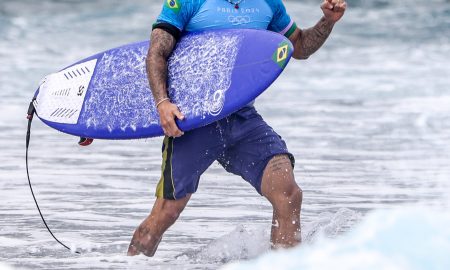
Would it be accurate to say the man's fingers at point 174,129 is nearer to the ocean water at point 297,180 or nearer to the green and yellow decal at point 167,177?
the green and yellow decal at point 167,177

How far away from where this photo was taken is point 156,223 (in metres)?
5.51

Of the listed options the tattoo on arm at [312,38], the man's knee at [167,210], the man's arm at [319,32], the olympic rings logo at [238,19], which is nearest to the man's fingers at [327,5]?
the man's arm at [319,32]

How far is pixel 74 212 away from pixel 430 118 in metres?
6.35

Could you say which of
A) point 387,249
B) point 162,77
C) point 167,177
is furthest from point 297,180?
point 387,249

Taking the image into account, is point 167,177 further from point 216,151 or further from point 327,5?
point 327,5

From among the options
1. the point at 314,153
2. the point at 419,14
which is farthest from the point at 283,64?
the point at 419,14

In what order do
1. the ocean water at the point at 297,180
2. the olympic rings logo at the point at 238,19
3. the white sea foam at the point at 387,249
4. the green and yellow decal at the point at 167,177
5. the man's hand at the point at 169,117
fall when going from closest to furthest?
the white sea foam at the point at 387,249
the man's hand at the point at 169,117
the green and yellow decal at the point at 167,177
the olympic rings logo at the point at 238,19
the ocean water at the point at 297,180

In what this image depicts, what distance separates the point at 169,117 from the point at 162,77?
0.64 feet

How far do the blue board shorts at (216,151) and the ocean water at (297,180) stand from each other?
42 centimetres

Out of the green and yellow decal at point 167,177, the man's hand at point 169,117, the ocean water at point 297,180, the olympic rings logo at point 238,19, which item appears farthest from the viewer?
the ocean water at point 297,180

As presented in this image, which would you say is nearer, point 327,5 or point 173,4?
point 173,4

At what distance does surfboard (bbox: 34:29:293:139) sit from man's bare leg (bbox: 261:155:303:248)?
1.14 feet

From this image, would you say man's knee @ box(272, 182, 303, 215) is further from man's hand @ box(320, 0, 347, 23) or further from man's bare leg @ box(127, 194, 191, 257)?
man's hand @ box(320, 0, 347, 23)

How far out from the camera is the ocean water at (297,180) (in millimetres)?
5723
